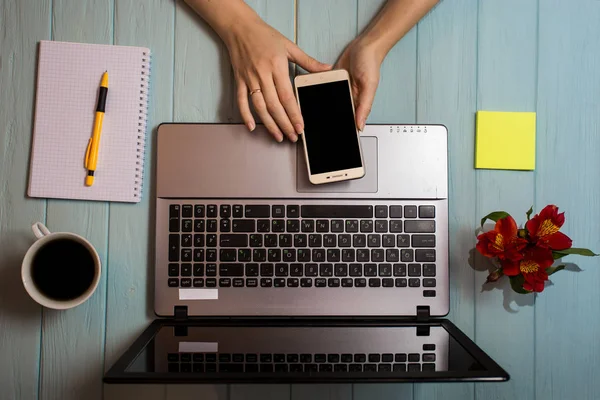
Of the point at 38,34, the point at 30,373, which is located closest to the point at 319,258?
the point at 30,373

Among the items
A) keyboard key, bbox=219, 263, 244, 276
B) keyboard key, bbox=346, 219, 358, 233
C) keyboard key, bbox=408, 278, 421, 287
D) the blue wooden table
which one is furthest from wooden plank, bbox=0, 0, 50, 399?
keyboard key, bbox=408, 278, 421, 287

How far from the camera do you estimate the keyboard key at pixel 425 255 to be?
2.48ft

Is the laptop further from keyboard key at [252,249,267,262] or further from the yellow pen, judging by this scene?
the yellow pen

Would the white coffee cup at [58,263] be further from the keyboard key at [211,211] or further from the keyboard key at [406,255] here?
the keyboard key at [406,255]

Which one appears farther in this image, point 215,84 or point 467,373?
point 215,84

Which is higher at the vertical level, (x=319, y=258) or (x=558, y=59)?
(x=558, y=59)

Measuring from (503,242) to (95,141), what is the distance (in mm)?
703

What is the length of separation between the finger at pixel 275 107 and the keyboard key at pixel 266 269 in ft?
0.71

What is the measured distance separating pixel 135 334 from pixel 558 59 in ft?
2.99

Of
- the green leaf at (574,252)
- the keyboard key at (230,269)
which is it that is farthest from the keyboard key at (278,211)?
the green leaf at (574,252)

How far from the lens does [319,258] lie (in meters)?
0.76

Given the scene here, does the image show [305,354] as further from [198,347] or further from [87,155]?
[87,155]

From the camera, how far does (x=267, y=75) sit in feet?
2.45

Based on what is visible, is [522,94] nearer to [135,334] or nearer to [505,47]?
[505,47]
